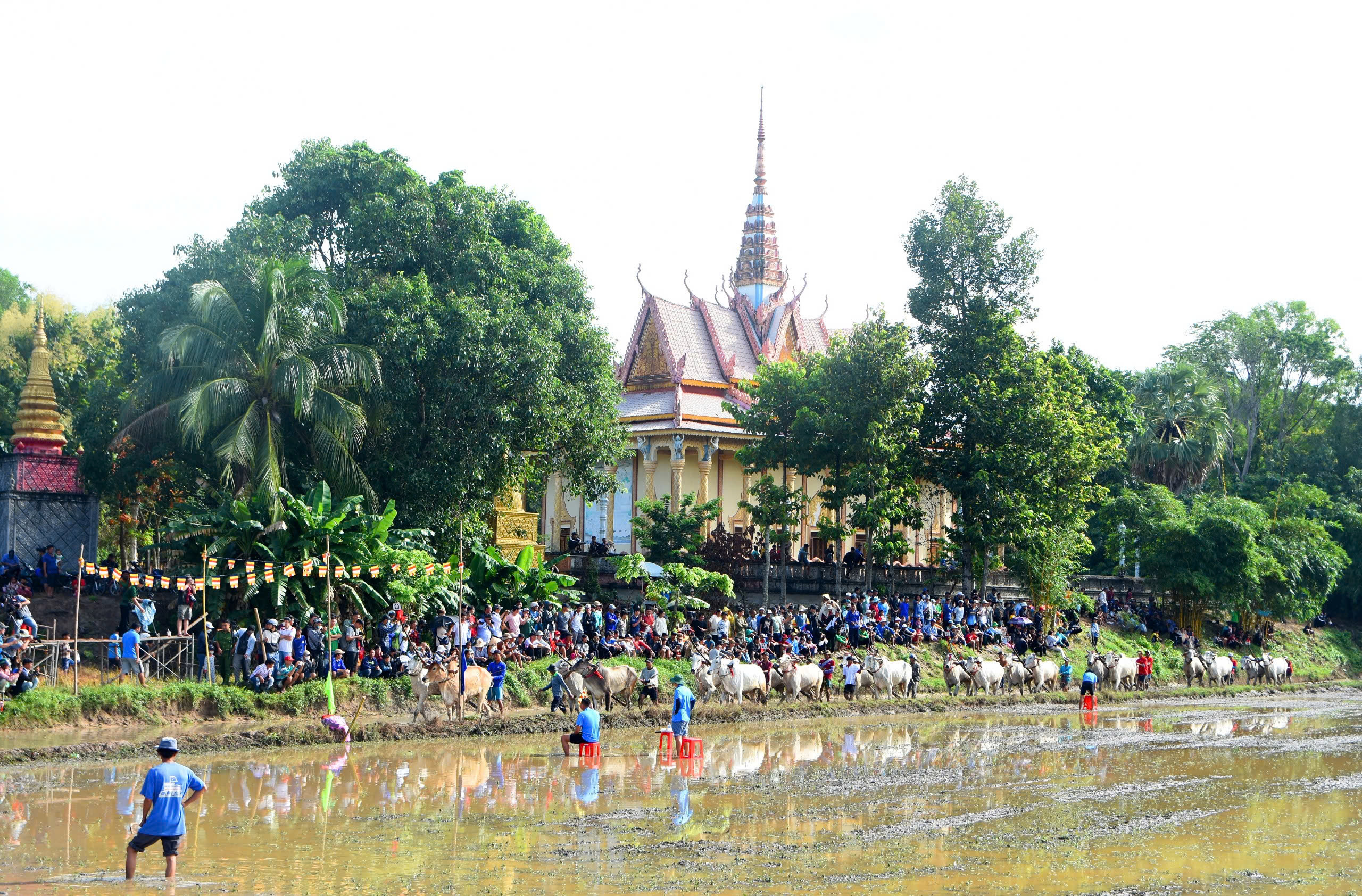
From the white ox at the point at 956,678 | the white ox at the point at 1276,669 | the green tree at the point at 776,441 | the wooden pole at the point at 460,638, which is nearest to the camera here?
the wooden pole at the point at 460,638

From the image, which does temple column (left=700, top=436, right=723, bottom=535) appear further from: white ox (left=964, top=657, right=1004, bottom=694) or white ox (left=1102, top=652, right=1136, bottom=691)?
white ox (left=964, top=657, right=1004, bottom=694)

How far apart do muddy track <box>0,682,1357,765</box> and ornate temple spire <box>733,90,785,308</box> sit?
949 inches

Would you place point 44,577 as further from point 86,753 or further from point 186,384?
point 86,753

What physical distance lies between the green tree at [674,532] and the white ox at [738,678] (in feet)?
29.0

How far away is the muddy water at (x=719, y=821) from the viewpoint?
1149 centimetres

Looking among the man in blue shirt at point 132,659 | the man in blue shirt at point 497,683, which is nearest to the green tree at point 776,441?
the man in blue shirt at point 497,683

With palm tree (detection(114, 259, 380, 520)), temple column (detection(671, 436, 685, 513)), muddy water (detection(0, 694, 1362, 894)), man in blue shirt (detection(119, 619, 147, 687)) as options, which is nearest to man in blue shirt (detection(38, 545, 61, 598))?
palm tree (detection(114, 259, 380, 520))

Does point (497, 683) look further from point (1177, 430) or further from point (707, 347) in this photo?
point (1177, 430)

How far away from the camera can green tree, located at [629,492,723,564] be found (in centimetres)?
3616

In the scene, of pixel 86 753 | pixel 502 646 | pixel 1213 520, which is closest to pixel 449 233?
pixel 502 646

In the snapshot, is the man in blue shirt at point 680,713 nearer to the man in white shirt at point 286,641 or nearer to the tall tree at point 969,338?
the man in white shirt at point 286,641

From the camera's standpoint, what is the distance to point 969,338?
121 feet

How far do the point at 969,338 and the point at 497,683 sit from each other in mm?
18783

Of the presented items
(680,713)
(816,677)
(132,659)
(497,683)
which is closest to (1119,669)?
(816,677)
